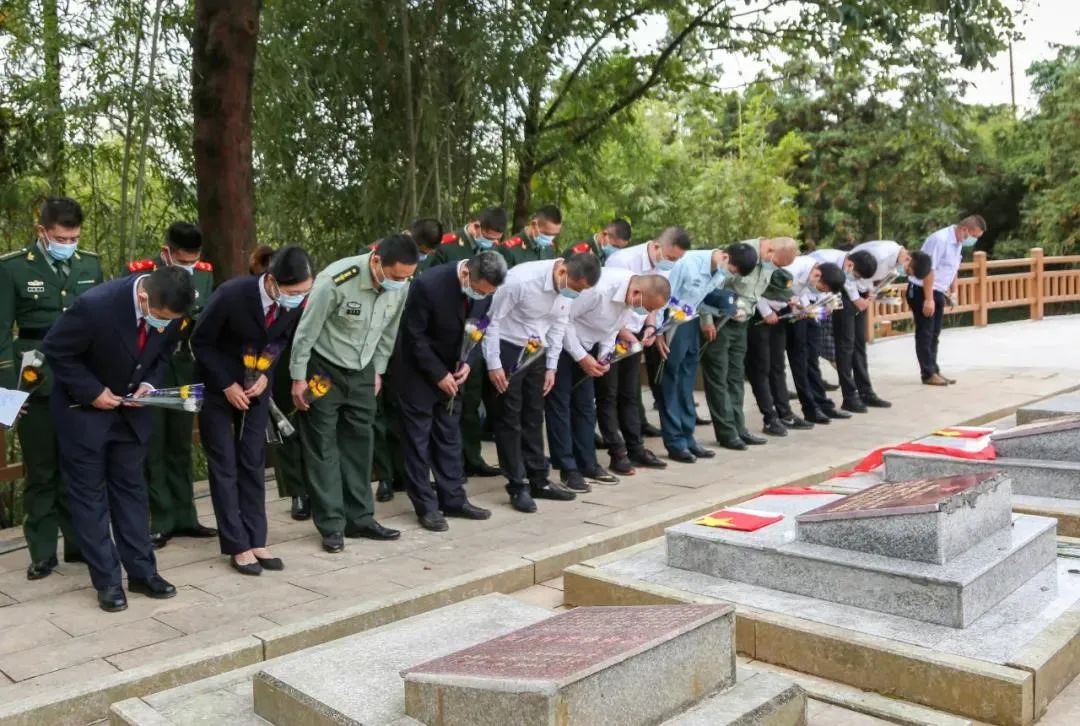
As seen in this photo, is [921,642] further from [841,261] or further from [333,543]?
[841,261]

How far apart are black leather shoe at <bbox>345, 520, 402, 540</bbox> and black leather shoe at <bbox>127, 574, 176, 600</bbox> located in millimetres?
1185

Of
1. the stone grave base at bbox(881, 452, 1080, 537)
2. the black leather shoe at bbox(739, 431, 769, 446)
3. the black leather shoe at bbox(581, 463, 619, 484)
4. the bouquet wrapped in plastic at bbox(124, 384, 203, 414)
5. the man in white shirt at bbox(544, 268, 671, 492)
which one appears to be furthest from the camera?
the black leather shoe at bbox(739, 431, 769, 446)

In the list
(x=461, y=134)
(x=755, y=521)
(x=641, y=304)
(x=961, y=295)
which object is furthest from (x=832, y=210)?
(x=755, y=521)

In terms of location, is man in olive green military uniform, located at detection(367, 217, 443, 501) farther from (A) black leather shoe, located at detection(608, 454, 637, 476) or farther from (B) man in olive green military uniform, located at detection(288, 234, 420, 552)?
(A) black leather shoe, located at detection(608, 454, 637, 476)

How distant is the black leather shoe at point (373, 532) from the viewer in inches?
221

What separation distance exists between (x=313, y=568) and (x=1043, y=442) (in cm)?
407

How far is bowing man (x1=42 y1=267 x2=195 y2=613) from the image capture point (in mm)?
4430

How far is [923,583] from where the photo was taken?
3.92 m

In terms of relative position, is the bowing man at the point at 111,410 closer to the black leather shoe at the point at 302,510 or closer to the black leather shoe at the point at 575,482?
the black leather shoe at the point at 302,510

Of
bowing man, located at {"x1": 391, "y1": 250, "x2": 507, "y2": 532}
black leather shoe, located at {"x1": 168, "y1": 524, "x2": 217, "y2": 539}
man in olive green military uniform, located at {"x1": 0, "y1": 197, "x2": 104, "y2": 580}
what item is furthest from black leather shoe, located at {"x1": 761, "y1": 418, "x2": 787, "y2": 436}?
man in olive green military uniform, located at {"x1": 0, "y1": 197, "x2": 104, "y2": 580}

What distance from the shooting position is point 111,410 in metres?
4.57

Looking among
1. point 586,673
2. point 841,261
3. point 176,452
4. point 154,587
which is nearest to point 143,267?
point 176,452

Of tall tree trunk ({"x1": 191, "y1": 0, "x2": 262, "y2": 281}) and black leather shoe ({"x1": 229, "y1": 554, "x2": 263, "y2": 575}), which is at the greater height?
tall tree trunk ({"x1": 191, "y1": 0, "x2": 262, "y2": 281})

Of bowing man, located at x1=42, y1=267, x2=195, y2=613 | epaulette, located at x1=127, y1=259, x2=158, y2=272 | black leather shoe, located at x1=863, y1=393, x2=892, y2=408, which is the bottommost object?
black leather shoe, located at x1=863, y1=393, x2=892, y2=408
